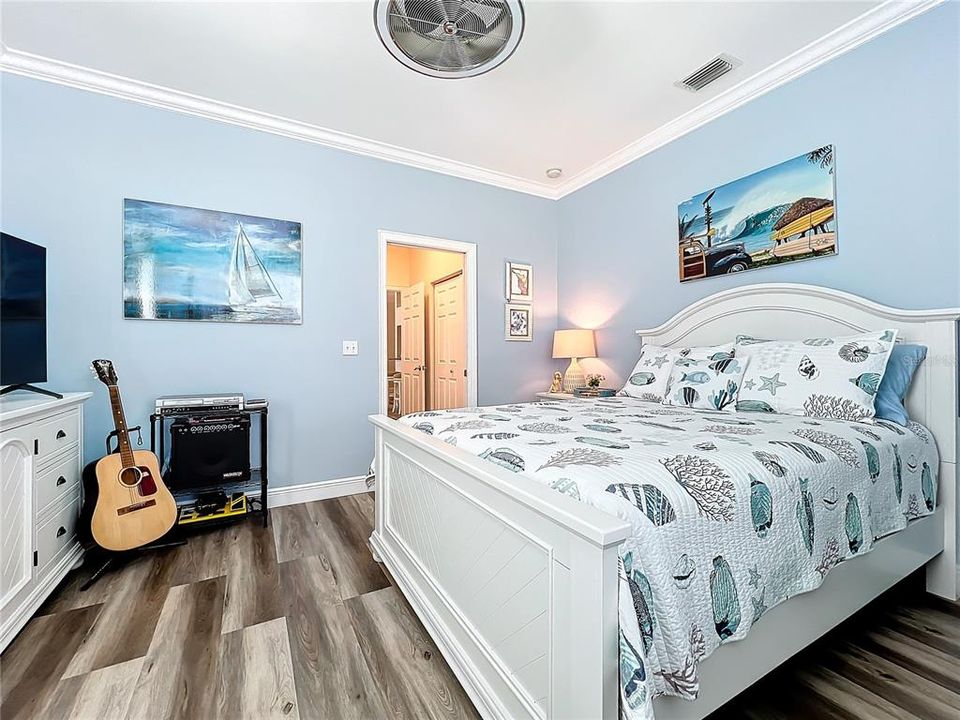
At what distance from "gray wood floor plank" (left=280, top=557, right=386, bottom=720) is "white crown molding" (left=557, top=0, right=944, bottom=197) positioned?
11.6ft

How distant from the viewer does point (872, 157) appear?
82.7 inches

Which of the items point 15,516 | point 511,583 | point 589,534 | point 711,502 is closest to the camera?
point 589,534

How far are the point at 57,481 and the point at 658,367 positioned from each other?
3196 mm

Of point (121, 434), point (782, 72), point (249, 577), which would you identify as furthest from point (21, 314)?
point (782, 72)

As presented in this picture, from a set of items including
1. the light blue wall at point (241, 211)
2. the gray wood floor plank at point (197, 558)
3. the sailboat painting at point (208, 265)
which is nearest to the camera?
the gray wood floor plank at point (197, 558)

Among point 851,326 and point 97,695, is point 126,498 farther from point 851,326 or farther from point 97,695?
point 851,326

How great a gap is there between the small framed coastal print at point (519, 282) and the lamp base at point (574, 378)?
2.52 ft

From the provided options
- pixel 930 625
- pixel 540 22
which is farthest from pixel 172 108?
pixel 930 625

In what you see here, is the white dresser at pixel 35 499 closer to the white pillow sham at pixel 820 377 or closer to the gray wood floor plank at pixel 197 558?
the gray wood floor plank at pixel 197 558

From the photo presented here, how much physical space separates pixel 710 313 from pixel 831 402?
1.09 meters

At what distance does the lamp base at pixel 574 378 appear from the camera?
3.74 m

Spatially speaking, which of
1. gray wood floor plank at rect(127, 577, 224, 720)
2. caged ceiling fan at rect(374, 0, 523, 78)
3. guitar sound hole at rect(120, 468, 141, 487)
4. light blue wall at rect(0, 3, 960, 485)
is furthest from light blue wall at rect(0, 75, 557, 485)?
caged ceiling fan at rect(374, 0, 523, 78)

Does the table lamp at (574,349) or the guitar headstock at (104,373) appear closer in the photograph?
the guitar headstock at (104,373)

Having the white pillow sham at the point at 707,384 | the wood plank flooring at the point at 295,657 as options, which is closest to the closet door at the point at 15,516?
the wood plank flooring at the point at 295,657
